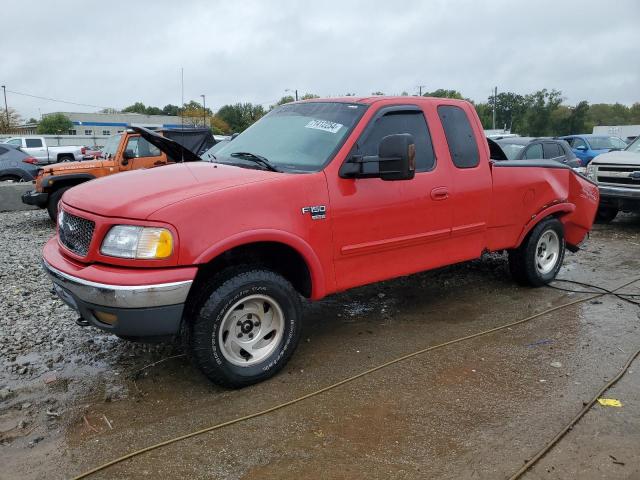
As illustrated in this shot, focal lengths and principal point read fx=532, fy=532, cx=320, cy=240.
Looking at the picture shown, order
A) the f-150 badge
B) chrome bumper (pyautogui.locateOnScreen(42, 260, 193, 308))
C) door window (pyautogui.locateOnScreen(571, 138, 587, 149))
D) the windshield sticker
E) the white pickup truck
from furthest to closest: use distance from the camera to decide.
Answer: the white pickup truck < door window (pyautogui.locateOnScreen(571, 138, 587, 149)) < the windshield sticker < the f-150 badge < chrome bumper (pyautogui.locateOnScreen(42, 260, 193, 308))

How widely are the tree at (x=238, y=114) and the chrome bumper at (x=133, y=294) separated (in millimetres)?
61705

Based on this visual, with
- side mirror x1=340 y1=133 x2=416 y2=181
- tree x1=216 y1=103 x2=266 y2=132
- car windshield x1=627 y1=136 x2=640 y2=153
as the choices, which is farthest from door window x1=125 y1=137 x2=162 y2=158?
tree x1=216 y1=103 x2=266 y2=132

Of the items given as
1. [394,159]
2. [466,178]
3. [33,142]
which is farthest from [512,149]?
[33,142]

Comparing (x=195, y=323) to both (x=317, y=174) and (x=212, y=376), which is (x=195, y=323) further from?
(x=317, y=174)

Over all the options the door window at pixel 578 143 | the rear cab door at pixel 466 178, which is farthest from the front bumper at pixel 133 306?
the door window at pixel 578 143

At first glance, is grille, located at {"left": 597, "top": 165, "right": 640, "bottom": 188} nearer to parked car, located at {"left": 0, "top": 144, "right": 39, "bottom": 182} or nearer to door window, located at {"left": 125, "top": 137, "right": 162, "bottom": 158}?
door window, located at {"left": 125, "top": 137, "right": 162, "bottom": 158}

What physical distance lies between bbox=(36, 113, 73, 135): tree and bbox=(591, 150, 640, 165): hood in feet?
240

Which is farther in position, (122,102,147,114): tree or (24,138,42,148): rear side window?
(122,102,147,114): tree

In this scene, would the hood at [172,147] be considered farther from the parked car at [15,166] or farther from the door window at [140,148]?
the parked car at [15,166]

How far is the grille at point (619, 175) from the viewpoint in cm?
946

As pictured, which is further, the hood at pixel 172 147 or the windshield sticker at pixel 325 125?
the hood at pixel 172 147

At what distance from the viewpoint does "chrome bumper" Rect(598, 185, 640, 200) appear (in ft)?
30.7

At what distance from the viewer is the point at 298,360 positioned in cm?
413

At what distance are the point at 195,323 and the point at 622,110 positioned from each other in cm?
8837
